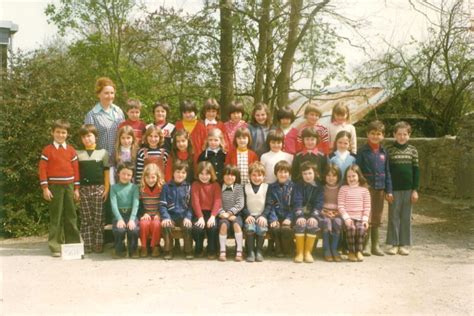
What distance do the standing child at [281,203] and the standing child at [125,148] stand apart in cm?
164

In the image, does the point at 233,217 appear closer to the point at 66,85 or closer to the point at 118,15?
the point at 66,85

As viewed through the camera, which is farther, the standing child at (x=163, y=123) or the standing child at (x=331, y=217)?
the standing child at (x=163, y=123)

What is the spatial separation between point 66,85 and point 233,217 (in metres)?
3.83

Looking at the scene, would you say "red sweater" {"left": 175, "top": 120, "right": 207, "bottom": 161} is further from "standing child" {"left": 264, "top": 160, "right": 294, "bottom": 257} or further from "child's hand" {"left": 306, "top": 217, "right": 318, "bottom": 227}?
"child's hand" {"left": 306, "top": 217, "right": 318, "bottom": 227}

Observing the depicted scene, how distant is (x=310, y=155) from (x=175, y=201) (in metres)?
1.62

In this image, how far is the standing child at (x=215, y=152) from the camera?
6254mm

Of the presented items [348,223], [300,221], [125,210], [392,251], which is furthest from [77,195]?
[392,251]

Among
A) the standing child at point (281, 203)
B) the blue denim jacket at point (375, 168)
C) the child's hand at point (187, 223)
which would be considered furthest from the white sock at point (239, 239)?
the blue denim jacket at point (375, 168)

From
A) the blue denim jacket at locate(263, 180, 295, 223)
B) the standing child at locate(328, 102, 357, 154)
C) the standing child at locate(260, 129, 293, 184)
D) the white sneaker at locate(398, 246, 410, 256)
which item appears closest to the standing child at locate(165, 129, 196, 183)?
the standing child at locate(260, 129, 293, 184)

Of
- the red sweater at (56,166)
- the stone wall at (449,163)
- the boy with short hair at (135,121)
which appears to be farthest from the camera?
the stone wall at (449,163)

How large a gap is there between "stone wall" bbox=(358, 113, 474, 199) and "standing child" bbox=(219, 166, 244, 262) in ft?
18.2

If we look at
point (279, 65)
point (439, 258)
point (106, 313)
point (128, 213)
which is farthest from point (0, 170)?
point (439, 258)

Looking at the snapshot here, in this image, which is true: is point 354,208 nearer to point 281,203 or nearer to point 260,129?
point 281,203

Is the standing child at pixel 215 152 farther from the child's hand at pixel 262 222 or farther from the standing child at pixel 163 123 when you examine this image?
the child's hand at pixel 262 222
